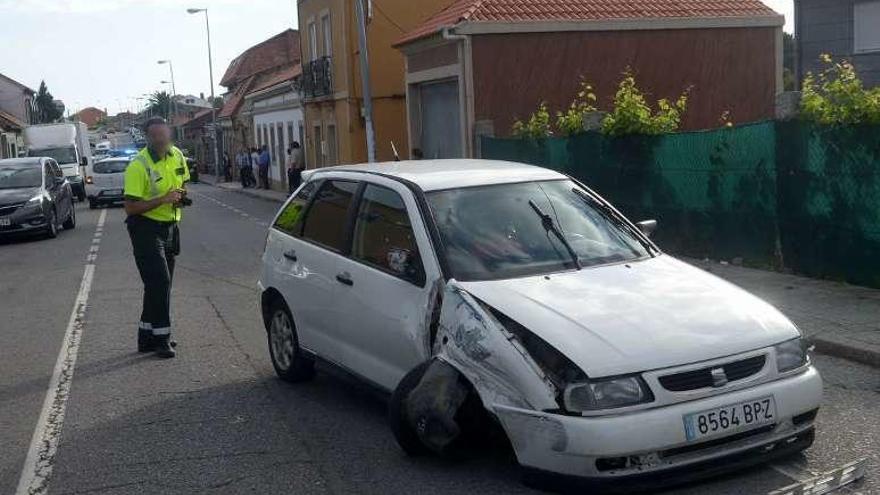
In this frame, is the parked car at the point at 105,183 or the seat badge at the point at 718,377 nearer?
the seat badge at the point at 718,377

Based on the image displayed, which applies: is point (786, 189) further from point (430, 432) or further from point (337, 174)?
point (430, 432)

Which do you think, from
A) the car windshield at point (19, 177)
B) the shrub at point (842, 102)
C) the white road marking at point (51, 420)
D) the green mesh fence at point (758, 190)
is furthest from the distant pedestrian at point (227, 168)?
the shrub at point (842, 102)

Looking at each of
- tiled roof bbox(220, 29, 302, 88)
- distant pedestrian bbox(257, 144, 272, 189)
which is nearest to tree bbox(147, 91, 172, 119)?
tiled roof bbox(220, 29, 302, 88)

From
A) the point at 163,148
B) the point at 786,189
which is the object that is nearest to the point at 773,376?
the point at 163,148

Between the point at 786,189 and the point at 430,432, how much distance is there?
7.14 metres

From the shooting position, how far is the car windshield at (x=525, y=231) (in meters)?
6.06

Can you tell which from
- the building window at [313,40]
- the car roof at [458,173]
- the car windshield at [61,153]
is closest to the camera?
the car roof at [458,173]

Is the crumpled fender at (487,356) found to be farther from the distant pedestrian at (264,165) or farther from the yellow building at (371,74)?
the distant pedestrian at (264,165)

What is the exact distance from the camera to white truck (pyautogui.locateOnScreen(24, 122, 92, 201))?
39156 mm

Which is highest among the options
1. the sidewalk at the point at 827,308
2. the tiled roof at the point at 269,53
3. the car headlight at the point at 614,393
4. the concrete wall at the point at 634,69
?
the tiled roof at the point at 269,53

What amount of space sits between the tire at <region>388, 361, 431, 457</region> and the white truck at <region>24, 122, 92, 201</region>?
35.3 meters

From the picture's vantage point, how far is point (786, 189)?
452 inches

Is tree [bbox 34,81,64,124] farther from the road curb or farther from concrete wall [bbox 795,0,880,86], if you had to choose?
the road curb

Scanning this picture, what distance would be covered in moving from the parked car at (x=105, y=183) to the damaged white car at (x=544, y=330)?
2833 centimetres
